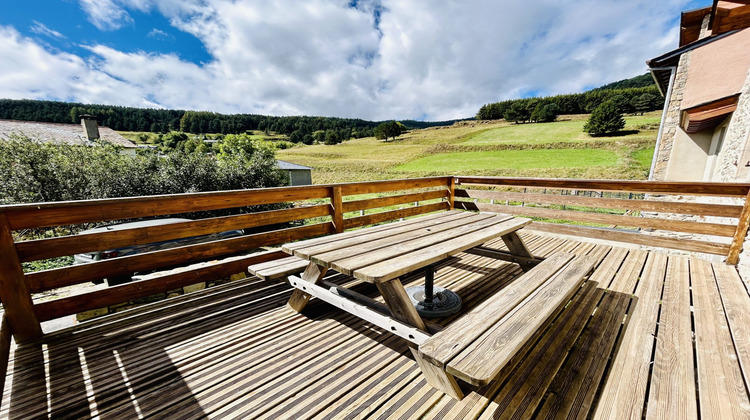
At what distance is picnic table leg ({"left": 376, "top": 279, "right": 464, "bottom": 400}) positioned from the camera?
1.36 metres

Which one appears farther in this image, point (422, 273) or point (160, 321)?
point (422, 273)

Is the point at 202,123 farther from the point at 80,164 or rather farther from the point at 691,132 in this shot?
the point at 691,132

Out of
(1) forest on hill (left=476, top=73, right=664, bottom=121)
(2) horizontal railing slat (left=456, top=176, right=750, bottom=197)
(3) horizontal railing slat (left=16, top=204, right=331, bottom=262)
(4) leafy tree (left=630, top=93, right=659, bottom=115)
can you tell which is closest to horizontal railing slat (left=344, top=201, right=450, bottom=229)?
(3) horizontal railing slat (left=16, top=204, right=331, bottom=262)

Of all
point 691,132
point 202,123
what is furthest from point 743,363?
point 202,123

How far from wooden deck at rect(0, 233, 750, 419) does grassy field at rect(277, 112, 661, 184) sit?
1724cm

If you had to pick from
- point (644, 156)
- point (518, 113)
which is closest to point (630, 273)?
point (644, 156)

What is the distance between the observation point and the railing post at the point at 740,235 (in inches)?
115

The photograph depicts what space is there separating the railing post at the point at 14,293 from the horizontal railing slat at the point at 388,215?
2.73 meters

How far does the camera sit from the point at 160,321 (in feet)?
7.14

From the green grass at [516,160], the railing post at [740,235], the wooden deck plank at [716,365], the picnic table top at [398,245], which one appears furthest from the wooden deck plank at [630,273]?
the green grass at [516,160]

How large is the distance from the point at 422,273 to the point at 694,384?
2.01 m

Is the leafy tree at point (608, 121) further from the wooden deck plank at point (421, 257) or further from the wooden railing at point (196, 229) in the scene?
the wooden deck plank at point (421, 257)

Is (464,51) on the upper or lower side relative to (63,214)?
upper

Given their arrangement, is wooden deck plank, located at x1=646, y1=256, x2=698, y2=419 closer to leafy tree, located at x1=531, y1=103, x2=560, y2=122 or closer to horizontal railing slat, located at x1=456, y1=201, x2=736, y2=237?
horizontal railing slat, located at x1=456, y1=201, x2=736, y2=237
